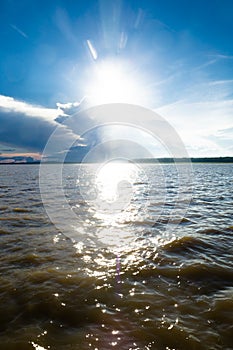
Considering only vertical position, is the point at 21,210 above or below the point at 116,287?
above

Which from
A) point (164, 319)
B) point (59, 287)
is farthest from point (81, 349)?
point (59, 287)

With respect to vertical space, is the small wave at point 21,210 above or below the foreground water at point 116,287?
above

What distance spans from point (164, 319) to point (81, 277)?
306 cm

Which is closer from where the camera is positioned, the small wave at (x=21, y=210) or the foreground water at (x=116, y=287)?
the foreground water at (x=116, y=287)

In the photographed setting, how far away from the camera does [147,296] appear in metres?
6.41

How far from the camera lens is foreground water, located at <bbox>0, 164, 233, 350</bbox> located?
16.2ft

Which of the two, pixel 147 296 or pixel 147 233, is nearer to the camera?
pixel 147 296

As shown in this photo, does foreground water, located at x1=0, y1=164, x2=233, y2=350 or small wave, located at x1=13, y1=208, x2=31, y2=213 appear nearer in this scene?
foreground water, located at x1=0, y1=164, x2=233, y2=350

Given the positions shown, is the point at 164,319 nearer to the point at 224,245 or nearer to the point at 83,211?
the point at 224,245

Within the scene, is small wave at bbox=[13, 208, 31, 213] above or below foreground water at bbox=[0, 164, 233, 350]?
above

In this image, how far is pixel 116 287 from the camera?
691 cm

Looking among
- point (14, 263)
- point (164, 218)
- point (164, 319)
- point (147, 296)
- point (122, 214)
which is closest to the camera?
point (164, 319)

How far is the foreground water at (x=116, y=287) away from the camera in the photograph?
4949 mm

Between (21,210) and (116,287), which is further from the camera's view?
(21,210)
